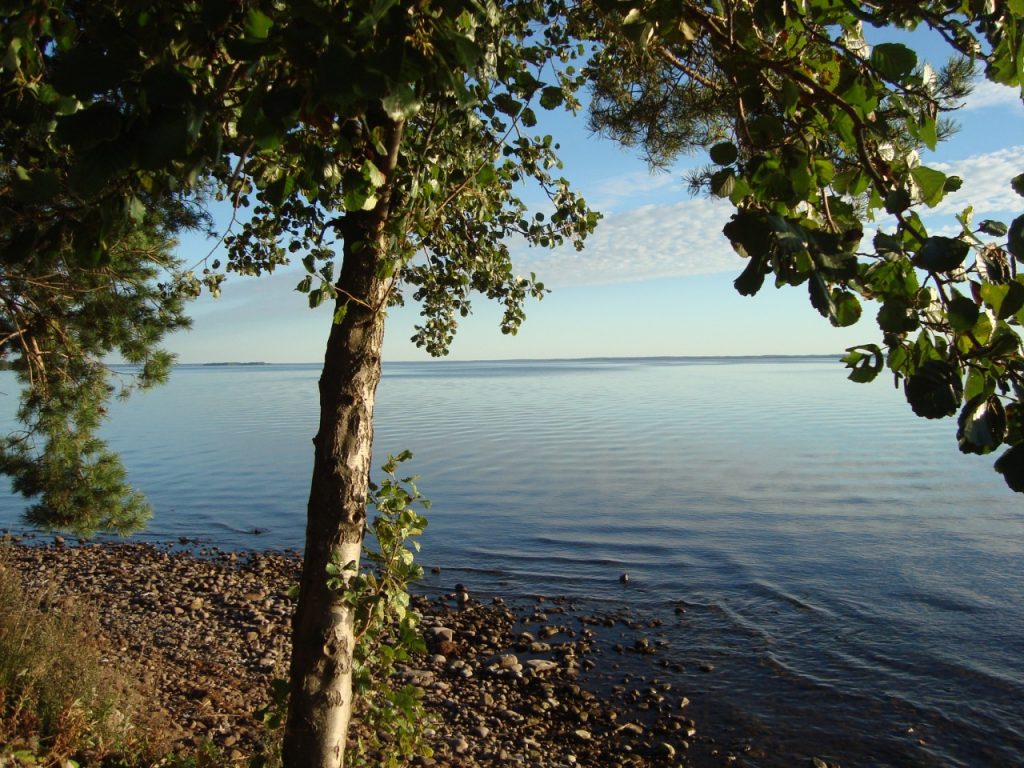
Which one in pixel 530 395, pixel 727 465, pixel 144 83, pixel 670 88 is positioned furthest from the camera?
pixel 530 395

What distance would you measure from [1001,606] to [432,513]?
389 inches

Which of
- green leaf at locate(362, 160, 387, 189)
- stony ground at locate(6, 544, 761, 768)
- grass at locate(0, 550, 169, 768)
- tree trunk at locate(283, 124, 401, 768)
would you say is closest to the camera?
green leaf at locate(362, 160, 387, 189)

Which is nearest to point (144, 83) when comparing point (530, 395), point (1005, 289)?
point (1005, 289)

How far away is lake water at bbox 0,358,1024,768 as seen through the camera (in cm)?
736

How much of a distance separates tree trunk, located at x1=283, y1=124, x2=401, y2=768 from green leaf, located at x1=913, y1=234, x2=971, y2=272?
242cm

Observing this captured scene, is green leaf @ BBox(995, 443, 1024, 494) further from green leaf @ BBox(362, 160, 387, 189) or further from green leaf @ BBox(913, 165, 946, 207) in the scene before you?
green leaf @ BBox(362, 160, 387, 189)

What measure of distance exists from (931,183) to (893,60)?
12.8 inches

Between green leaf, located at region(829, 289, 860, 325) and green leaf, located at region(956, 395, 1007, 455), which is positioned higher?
green leaf, located at region(829, 289, 860, 325)

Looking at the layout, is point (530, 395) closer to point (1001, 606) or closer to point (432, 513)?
point (432, 513)

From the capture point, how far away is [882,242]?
148 cm

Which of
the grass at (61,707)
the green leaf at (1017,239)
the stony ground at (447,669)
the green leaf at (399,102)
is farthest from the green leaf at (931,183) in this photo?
the grass at (61,707)

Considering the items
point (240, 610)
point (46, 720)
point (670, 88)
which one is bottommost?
point (240, 610)

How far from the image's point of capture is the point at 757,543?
13.1 meters

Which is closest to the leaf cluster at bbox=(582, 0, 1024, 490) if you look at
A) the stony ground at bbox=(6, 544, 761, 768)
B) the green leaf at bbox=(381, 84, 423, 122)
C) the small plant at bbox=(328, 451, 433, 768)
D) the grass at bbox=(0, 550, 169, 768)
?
the green leaf at bbox=(381, 84, 423, 122)
